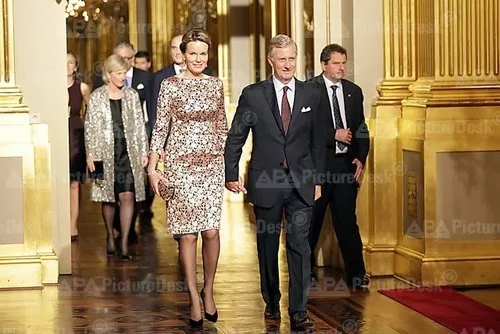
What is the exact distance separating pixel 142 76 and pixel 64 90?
2.94 metres

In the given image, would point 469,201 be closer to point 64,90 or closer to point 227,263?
point 227,263

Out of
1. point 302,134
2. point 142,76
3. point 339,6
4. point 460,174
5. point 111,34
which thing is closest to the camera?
point 302,134

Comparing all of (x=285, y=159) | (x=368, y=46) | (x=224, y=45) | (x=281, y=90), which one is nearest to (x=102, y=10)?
(x=224, y=45)

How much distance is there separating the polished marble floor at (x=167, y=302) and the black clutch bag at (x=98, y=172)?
0.76 meters

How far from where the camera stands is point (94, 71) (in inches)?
971

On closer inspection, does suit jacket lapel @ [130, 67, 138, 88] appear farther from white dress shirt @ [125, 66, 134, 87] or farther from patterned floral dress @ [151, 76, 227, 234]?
patterned floral dress @ [151, 76, 227, 234]

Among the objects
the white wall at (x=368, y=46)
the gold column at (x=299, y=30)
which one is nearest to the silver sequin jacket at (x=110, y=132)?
the gold column at (x=299, y=30)

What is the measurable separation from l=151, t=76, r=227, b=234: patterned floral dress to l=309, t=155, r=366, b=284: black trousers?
184cm

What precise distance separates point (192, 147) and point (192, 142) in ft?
0.11

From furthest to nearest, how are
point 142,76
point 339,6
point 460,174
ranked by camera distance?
point 142,76 < point 339,6 < point 460,174

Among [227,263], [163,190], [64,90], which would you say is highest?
[64,90]

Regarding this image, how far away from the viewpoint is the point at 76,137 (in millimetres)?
13992

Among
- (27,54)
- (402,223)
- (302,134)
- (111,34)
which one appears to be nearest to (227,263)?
(402,223)

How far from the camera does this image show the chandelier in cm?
2273
